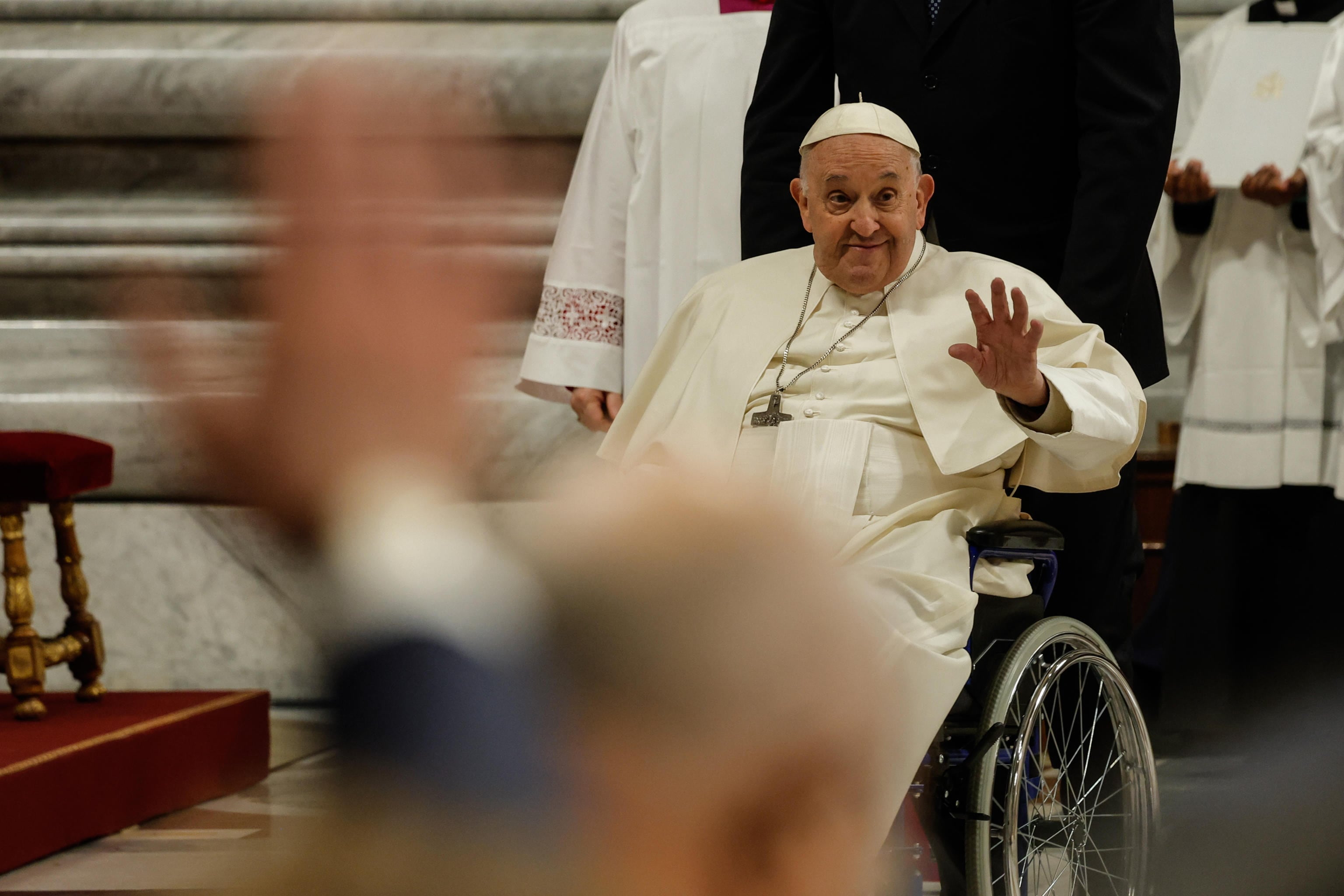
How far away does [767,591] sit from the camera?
118cm

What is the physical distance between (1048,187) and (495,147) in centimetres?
200

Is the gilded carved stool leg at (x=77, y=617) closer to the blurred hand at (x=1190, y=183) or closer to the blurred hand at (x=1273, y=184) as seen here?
the blurred hand at (x=1190, y=183)

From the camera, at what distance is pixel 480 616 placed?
81 centimetres

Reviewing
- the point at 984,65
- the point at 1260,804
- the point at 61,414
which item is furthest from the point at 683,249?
the point at 61,414

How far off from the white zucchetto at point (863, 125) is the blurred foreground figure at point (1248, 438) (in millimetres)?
1879

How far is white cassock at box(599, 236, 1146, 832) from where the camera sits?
198 cm

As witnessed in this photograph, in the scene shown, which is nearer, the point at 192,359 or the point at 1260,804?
the point at 192,359

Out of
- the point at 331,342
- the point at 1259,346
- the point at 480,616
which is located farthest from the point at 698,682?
the point at 1259,346

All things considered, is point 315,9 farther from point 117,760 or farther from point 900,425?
point 900,425

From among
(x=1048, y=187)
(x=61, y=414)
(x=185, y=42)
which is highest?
(x=185, y=42)

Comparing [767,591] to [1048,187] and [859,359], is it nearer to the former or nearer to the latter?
[859,359]

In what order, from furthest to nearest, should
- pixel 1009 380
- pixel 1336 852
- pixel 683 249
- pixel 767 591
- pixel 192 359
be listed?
pixel 683 249
pixel 1336 852
pixel 1009 380
pixel 767 591
pixel 192 359

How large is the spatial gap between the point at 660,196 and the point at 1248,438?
1.79m

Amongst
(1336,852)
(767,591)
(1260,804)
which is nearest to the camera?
(767,591)
